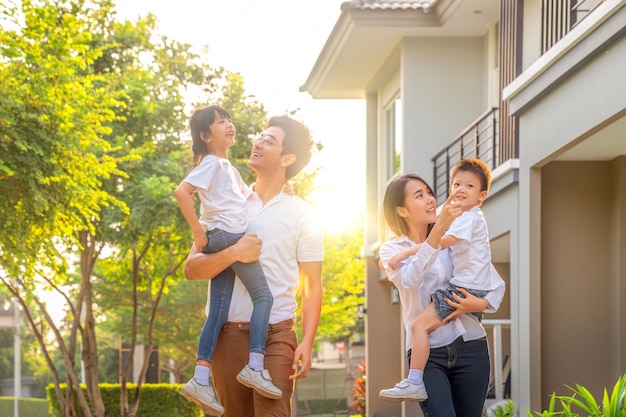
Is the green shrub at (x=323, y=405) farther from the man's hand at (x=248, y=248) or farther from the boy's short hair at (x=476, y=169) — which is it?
the man's hand at (x=248, y=248)

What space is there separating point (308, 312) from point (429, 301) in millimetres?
697

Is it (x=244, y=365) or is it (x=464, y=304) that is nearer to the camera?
(x=244, y=365)

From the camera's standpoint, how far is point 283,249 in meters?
5.61

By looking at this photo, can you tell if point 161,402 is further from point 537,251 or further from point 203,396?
point 203,396

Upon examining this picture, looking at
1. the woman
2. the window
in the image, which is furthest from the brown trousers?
the window

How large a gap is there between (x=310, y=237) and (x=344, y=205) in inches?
1323

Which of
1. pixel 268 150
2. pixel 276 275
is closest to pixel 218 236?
pixel 276 275

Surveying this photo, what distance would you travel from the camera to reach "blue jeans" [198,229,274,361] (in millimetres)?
5398

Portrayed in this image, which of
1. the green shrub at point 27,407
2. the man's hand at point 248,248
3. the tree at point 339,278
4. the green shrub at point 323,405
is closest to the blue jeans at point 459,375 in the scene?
the man's hand at point 248,248

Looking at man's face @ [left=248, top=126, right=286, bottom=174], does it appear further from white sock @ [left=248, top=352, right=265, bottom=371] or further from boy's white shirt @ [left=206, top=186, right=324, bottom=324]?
white sock @ [left=248, top=352, right=265, bottom=371]

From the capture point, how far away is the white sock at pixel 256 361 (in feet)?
17.5

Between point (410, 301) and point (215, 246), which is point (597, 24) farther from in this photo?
point (215, 246)

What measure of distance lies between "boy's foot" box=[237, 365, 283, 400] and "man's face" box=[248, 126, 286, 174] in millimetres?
998

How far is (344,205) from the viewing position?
39219 millimetres
